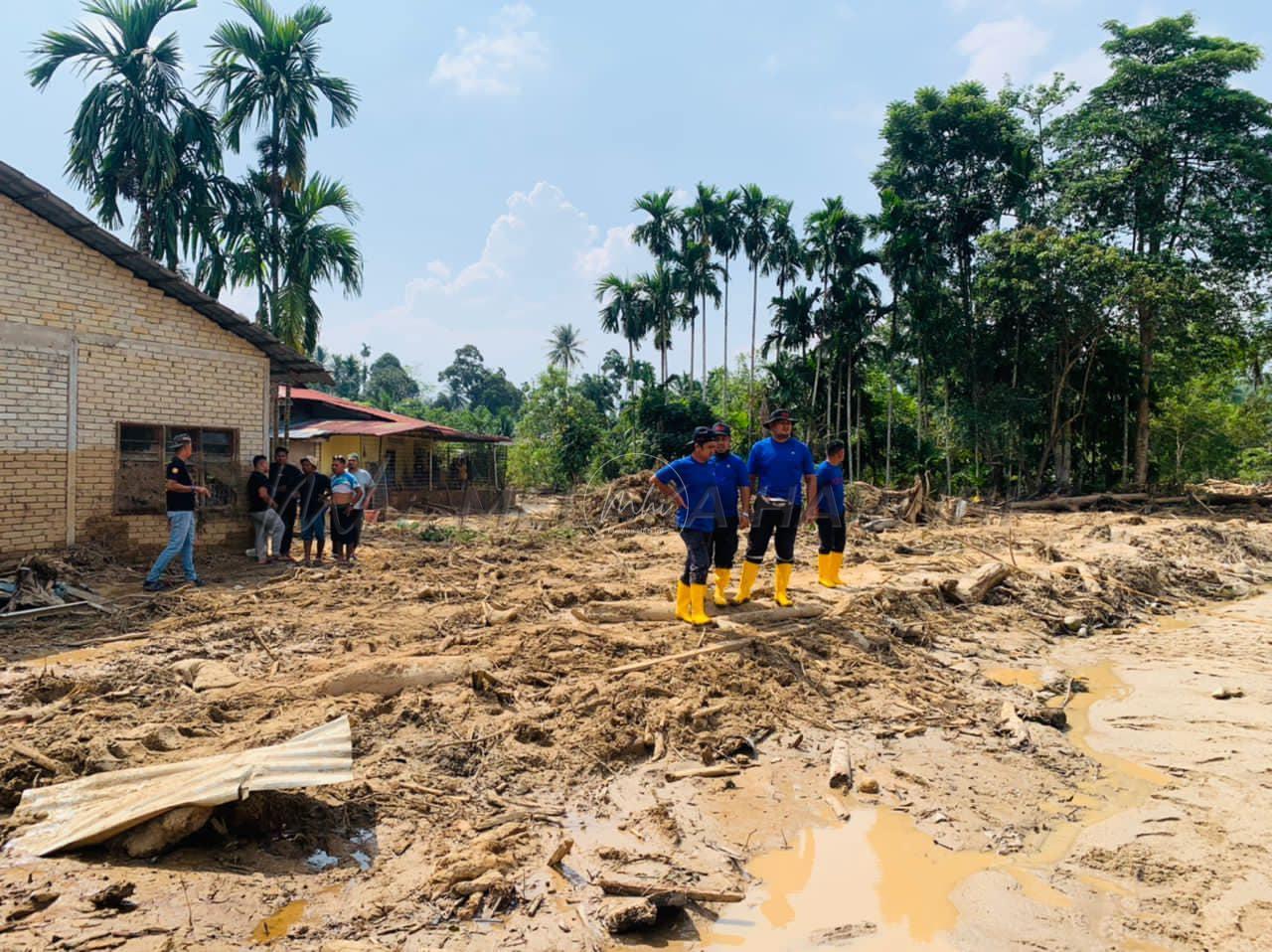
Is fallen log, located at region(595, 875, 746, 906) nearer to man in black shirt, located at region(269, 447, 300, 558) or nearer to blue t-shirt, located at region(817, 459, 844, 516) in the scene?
blue t-shirt, located at region(817, 459, 844, 516)

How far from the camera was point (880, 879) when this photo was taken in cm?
350

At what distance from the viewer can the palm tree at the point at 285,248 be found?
18453 millimetres

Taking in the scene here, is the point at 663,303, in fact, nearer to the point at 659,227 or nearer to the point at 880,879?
the point at 659,227

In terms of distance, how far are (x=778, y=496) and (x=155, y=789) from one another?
Answer: 18.3 ft

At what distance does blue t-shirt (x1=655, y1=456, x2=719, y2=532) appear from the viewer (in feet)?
22.5

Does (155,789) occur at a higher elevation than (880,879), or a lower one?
higher

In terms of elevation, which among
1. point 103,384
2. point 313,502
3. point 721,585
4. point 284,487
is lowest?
point 721,585

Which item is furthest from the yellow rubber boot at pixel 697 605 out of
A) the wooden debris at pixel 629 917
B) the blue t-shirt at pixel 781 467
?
the wooden debris at pixel 629 917

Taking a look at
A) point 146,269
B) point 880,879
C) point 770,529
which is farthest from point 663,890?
point 146,269

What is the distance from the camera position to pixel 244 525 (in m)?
11.8

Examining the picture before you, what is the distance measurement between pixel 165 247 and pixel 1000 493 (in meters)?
25.6

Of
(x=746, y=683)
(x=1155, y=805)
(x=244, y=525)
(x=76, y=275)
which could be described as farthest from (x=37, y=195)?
(x=1155, y=805)

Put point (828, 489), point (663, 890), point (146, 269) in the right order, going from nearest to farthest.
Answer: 1. point (663, 890)
2. point (828, 489)
3. point (146, 269)

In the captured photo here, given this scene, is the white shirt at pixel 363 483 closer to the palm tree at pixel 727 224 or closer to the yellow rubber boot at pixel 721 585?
the yellow rubber boot at pixel 721 585
